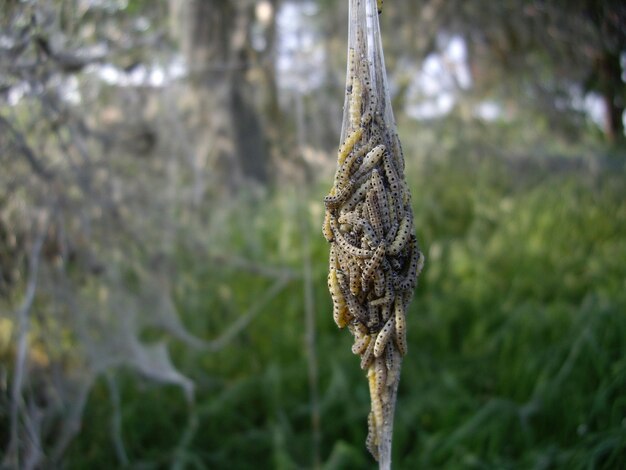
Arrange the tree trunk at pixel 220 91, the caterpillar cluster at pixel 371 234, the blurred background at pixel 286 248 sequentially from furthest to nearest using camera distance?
the tree trunk at pixel 220 91
the blurred background at pixel 286 248
the caterpillar cluster at pixel 371 234

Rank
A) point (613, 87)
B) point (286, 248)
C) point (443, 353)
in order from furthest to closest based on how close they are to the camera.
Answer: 1. point (286, 248)
2. point (613, 87)
3. point (443, 353)

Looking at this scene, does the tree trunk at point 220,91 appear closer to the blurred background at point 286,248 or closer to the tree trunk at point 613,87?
the blurred background at point 286,248

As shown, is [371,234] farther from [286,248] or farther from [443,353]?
[286,248]

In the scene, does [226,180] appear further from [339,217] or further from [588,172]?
[339,217]

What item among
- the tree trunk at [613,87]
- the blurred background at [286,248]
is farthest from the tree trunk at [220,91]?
the tree trunk at [613,87]

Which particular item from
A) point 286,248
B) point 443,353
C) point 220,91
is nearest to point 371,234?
point 443,353

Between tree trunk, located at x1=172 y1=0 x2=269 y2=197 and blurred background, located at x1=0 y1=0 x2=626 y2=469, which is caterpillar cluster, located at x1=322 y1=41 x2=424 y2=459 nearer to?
blurred background, located at x1=0 y1=0 x2=626 y2=469
